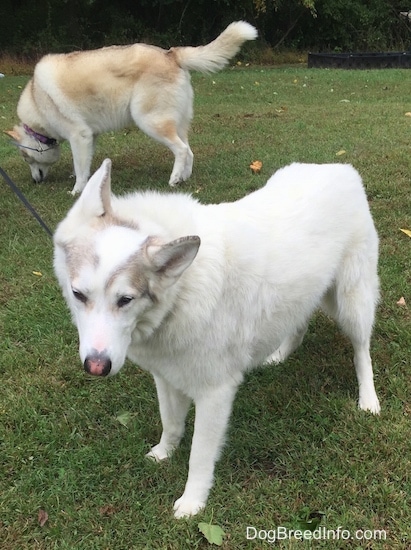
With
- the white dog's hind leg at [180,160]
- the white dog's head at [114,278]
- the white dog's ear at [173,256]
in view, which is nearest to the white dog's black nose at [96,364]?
Result: the white dog's head at [114,278]

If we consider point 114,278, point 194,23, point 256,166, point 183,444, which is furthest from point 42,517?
point 194,23

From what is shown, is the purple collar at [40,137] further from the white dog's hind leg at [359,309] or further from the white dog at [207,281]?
the white dog's hind leg at [359,309]

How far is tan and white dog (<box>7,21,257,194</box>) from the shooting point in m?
6.68

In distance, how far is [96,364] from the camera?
1774mm

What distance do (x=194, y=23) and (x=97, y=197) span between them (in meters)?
24.6

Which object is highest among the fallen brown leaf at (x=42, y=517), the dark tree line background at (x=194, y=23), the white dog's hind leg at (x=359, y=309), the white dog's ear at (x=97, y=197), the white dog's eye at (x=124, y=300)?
the white dog's ear at (x=97, y=197)

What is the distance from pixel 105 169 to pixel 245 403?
1618mm

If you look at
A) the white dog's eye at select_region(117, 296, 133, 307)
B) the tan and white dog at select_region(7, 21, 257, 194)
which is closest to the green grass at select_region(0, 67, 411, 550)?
the white dog's eye at select_region(117, 296, 133, 307)

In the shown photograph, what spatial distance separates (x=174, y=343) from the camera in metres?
2.18

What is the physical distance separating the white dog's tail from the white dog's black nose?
5948 millimetres

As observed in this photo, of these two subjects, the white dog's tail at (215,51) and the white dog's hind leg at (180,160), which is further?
the white dog's tail at (215,51)

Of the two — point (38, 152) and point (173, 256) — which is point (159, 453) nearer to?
point (173, 256)
